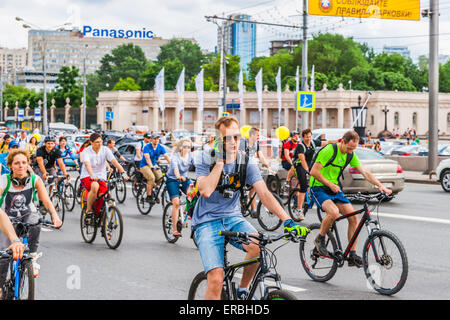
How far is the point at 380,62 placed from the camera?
4188 inches

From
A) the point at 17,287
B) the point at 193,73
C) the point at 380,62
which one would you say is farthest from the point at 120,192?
the point at 193,73

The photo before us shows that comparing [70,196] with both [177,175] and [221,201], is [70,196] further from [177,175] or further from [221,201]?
[221,201]

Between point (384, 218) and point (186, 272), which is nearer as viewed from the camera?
point (186, 272)

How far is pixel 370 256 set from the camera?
6.95 meters

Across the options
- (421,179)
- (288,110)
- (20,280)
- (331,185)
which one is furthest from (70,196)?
(288,110)

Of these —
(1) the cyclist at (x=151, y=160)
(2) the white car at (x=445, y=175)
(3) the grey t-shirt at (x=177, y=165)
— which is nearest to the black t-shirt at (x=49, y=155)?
(1) the cyclist at (x=151, y=160)

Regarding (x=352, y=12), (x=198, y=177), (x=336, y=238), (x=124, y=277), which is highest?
(x=352, y=12)

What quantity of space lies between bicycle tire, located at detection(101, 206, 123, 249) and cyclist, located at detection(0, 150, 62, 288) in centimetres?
341

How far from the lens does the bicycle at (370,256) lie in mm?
6648

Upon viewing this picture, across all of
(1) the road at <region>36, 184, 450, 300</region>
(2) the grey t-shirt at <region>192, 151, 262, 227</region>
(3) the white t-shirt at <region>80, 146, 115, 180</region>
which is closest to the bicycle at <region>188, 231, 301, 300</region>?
(2) the grey t-shirt at <region>192, 151, 262, 227</region>

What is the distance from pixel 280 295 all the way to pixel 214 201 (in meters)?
0.97

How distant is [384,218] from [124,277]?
674cm

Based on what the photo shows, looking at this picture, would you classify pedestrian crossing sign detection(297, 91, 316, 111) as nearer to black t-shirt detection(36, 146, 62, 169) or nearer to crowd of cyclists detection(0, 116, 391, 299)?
black t-shirt detection(36, 146, 62, 169)
